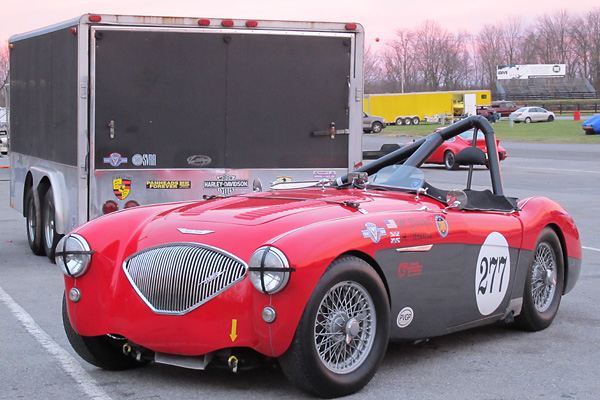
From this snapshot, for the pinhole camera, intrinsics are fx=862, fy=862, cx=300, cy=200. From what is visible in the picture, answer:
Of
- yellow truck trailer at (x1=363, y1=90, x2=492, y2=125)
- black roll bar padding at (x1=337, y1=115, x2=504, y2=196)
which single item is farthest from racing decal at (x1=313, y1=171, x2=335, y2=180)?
yellow truck trailer at (x1=363, y1=90, x2=492, y2=125)

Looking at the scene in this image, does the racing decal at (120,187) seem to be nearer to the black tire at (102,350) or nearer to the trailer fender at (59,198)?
the trailer fender at (59,198)

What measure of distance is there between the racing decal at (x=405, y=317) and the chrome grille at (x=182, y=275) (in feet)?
3.59

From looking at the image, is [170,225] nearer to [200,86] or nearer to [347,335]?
[347,335]

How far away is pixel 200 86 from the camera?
9.65 meters

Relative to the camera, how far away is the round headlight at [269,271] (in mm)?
4422

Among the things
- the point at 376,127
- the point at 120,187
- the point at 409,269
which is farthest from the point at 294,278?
the point at 376,127

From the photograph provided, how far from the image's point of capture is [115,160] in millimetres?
9430

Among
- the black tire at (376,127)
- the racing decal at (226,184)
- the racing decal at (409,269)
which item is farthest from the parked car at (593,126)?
the racing decal at (409,269)

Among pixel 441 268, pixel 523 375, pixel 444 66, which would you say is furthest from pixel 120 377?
pixel 444 66

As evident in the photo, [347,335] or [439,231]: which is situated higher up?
[439,231]

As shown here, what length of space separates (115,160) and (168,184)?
2.11ft

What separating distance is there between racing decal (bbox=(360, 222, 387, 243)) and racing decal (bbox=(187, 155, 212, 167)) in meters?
5.00

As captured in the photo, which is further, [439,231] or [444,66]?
[444,66]

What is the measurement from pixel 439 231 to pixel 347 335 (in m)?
1.04
